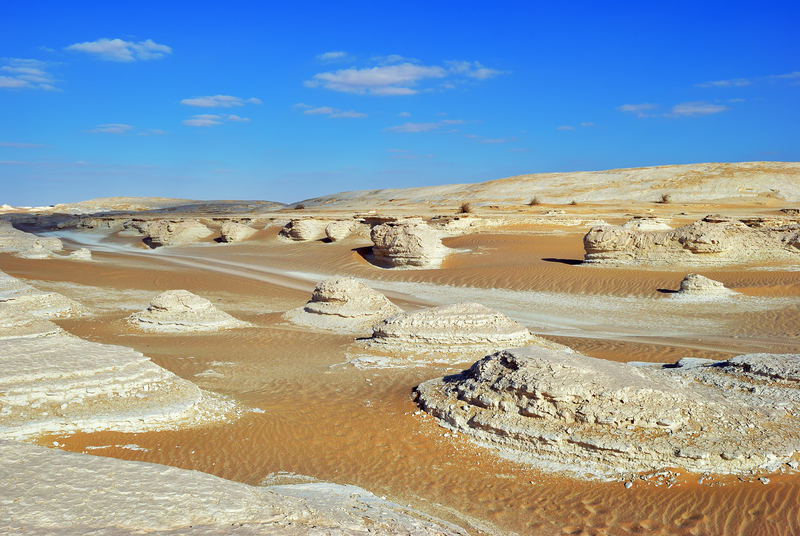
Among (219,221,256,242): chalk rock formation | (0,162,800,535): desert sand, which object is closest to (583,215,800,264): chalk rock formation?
(0,162,800,535): desert sand

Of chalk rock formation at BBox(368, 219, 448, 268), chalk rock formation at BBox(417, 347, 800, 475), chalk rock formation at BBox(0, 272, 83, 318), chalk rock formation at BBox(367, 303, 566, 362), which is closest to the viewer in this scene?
chalk rock formation at BBox(417, 347, 800, 475)

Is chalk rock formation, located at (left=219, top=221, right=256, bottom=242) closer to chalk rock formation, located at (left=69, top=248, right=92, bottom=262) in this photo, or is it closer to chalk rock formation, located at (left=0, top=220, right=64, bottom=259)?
chalk rock formation, located at (left=0, top=220, right=64, bottom=259)

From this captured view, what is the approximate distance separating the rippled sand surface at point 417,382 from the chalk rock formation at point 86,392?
0.32 m

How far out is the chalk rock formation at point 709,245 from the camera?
796 inches

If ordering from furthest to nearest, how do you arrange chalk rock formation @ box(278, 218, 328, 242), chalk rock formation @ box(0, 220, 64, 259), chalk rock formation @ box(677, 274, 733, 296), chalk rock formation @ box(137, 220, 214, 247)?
1. chalk rock formation @ box(137, 220, 214, 247)
2. chalk rock formation @ box(278, 218, 328, 242)
3. chalk rock formation @ box(0, 220, 64, 259)
4. chalk rock formation @ box(677, 274, 733, 296)

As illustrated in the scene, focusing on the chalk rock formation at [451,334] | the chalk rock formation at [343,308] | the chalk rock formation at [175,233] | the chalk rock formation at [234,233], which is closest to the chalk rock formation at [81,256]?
the chalk rock formation at [234,233]

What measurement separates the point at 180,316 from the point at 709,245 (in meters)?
17.2

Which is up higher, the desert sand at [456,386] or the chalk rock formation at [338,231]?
the chalk rock formation at [338,231]

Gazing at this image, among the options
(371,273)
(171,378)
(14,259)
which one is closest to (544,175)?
(371,273)

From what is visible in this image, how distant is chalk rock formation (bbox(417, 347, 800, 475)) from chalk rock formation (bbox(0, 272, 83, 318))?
10.9 m

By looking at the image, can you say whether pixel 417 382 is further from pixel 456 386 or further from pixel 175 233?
pixel 175 233

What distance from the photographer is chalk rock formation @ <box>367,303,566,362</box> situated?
10.4 m

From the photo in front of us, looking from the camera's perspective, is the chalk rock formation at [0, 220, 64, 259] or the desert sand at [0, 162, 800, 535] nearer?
the desert sand at [0, 162, 800, 535]

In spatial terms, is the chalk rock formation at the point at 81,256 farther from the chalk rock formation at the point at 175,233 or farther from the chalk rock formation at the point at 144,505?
the chalk rock formation at the point at 144,505
